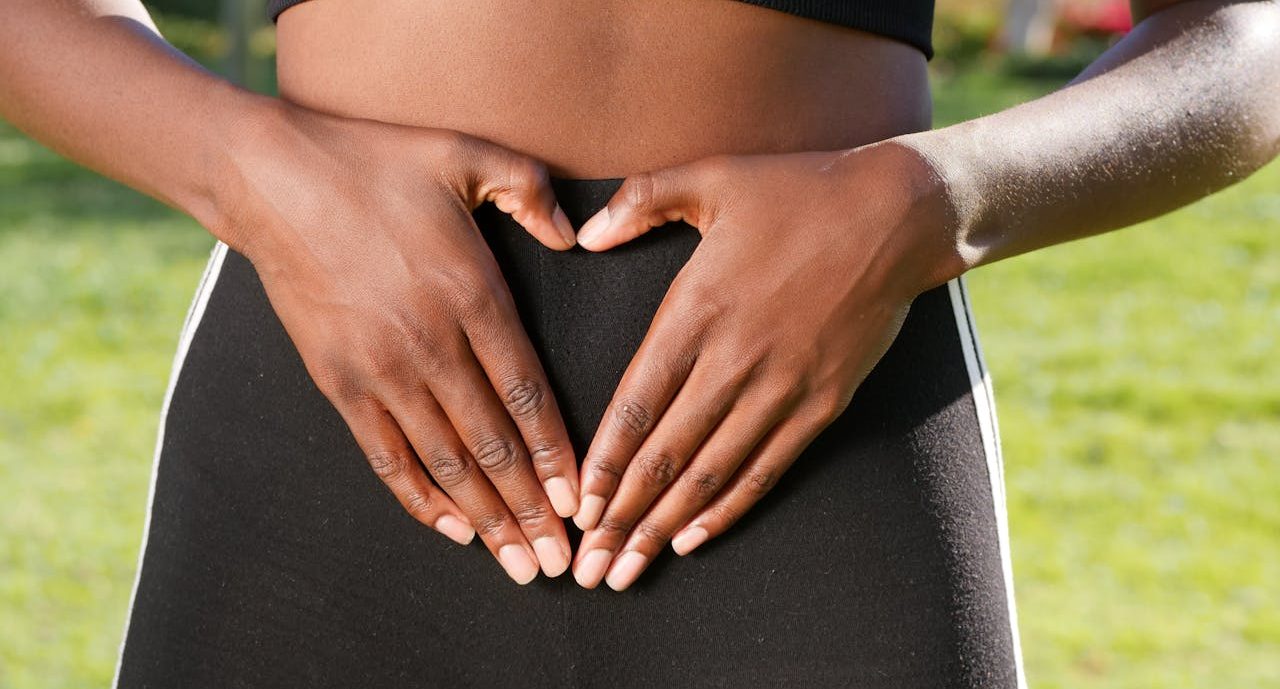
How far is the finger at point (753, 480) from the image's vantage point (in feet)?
3.68

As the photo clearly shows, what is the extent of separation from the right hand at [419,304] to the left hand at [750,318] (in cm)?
6

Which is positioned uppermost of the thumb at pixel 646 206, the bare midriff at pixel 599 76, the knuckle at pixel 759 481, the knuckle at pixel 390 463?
the bare midriff at pixel 599 76

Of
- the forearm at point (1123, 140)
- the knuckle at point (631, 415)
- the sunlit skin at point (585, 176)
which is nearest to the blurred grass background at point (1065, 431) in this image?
the forearm at point (1123, 140)

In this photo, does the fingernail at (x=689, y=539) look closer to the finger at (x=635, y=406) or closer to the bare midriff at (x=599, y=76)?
the finger at (x=635, y=406)

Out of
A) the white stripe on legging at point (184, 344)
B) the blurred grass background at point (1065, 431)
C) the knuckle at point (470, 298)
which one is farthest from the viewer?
the blurred grass background at point (1065, 431)

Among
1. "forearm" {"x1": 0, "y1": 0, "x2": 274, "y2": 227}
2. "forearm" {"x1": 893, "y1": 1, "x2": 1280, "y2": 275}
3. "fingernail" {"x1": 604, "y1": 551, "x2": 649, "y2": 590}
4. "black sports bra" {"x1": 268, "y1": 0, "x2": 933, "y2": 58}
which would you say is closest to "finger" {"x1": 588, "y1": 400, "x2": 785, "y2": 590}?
"fingernail" {"x1": 604, "y1": 551, "x2": 649, "y2": 590}

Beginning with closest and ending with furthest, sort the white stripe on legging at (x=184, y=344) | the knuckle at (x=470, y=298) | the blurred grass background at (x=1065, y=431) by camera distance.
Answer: the knuckle at (x=470, y=298) < the white stripe on legging at (x=184, y=344) < the blurred grass background at (x=1065, y=431)

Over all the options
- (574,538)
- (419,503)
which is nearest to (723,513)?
(574,538)

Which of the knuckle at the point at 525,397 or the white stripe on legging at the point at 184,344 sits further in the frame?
the white stripe on legging at the point at 184,344

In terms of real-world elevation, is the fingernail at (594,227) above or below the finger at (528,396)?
above

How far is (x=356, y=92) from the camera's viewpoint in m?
1.20

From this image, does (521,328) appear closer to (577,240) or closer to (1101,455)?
(577,240)

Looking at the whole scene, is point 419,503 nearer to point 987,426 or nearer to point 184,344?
point 184,344

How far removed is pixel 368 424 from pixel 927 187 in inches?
20.2
